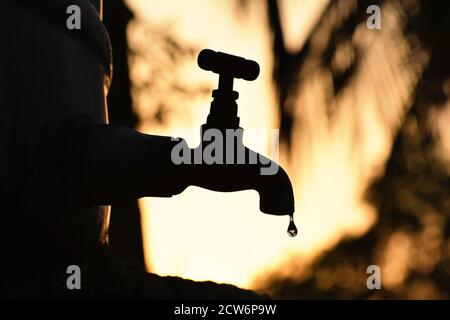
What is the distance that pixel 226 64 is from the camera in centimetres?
165

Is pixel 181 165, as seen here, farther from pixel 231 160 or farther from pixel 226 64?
pixel 226 64

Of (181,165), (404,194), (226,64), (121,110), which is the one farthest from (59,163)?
(404,194)

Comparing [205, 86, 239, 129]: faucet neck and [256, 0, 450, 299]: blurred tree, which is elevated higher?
[256, 0, 450, 299]: blurred tree

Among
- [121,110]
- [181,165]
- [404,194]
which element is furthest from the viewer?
[404,194]

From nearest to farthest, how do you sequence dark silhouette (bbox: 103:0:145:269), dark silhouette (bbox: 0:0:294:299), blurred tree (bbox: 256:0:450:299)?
dark silhouette (bbox: 0:0:294:299)
dark silhouette (bbox: 103:0:145:269)
blurred tree (bbox: 256:0:450:299)

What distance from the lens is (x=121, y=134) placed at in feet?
5.38

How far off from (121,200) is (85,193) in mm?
65

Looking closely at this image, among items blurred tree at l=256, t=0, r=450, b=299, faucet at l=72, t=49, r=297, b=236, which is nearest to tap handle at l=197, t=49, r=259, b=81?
faucet at l=72, t=49, r=297, b=236

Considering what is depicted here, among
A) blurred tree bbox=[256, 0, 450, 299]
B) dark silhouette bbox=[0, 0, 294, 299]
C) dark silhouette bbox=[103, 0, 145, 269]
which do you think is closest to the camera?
dark silhouette bbox=[0, 0, 294, 299]

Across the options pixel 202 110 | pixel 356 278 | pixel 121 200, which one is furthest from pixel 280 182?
pixel 356 278

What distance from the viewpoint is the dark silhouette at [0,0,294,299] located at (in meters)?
1.58

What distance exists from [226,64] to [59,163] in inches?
13.4

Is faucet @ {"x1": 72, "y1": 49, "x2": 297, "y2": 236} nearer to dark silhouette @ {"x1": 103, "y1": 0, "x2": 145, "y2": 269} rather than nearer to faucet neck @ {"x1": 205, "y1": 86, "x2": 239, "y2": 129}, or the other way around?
faucet neck @ {"x1": 205, "y1": 86, "x2": 239, "y2": 129}
